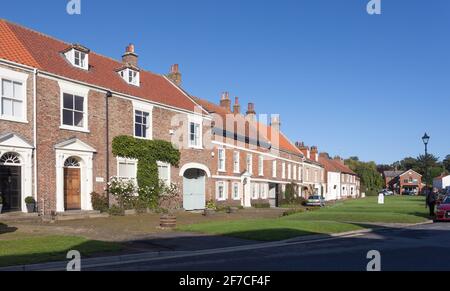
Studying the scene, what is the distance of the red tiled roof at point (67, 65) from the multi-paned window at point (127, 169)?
4273 millimetres

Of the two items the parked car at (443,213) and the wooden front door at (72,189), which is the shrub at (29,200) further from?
the parked car at (443,213)

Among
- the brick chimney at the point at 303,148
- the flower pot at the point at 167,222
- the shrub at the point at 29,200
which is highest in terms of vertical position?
the brick chimney at the point at 303,148

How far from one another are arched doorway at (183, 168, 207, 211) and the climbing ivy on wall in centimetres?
346

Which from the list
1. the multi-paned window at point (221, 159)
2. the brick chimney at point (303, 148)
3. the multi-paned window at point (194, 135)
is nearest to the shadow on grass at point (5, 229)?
the multi-paned window at point (194, 135)

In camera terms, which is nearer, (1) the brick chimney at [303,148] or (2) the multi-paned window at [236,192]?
(2) the multi-paned window at [236,192]

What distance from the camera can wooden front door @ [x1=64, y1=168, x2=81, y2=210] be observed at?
24.6m

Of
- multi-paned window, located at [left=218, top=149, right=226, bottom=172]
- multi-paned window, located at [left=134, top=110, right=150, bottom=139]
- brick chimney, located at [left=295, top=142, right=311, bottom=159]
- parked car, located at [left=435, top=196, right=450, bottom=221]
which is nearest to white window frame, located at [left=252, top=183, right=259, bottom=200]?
multi-paned window, located at [left=218, top=149, right=226, bottom=172]

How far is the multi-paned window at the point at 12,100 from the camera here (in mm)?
21473

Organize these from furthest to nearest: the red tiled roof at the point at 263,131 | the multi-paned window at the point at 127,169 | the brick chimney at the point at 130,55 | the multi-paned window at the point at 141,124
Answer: the red tiled roof at the point at 263,131
the brick chimney at the point at 130,55
the multi-paned window at the point at 141,124
the multi-paned window at the point at 127,169

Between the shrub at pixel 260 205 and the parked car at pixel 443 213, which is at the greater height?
the parked car at pixel 443 213

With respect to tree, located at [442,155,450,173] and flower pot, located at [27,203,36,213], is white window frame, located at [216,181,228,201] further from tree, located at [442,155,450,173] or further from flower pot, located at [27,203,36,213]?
tree, located at [442,155,450,173]

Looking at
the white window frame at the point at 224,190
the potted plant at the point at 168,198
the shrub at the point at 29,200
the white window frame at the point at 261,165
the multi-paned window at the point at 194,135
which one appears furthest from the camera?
the white window frame at the point at 261,165
